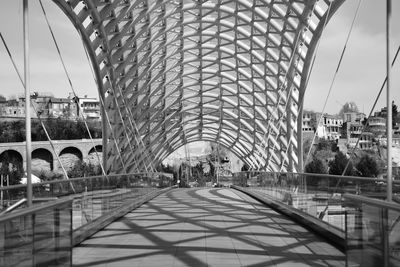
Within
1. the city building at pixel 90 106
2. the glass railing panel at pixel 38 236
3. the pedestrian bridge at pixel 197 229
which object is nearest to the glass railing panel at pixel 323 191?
the pedestrian bridge at pixel 197 229

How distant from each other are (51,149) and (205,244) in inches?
3529

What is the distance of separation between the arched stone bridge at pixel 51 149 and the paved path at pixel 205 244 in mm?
74655

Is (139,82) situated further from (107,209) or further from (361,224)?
(361,224)

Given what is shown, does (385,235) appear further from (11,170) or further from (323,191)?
(11,170)

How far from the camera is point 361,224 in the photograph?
19.7 feet

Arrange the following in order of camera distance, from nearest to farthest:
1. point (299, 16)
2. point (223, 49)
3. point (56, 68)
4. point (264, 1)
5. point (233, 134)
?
point (299, 16)
point (264, 1)
point (56, 68)
point (223, 49)
point (233, 134)

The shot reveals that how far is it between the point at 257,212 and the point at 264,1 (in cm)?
2522

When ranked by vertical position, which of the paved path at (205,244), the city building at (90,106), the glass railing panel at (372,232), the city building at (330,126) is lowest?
the paved path at (205,244)

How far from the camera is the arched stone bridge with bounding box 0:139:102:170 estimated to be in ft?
298

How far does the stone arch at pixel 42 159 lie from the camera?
314ft

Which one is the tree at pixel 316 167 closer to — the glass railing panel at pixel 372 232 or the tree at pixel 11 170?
the tree at pixel 11 170

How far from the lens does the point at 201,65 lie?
5747 cm

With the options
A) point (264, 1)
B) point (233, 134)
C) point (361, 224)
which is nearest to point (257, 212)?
point (361, 224)

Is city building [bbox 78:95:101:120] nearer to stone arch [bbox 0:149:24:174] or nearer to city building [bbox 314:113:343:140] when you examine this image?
city building [bbox 314:113:343:140]
